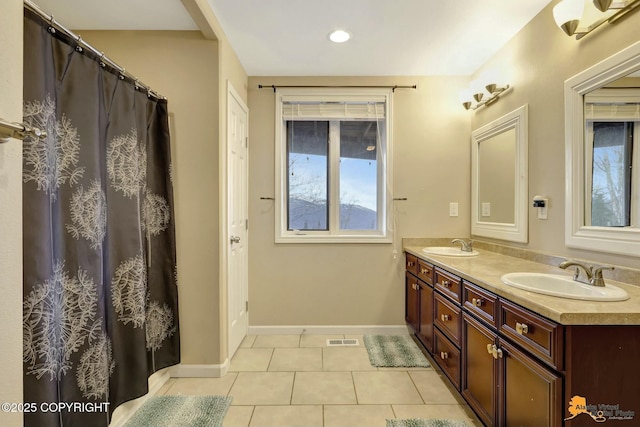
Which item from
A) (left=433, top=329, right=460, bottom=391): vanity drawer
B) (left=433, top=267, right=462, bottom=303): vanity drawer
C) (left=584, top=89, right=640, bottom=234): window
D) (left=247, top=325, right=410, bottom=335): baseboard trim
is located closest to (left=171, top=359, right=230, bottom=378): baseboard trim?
(left=247, top=325, right=410, bottom=335): baseboard trim

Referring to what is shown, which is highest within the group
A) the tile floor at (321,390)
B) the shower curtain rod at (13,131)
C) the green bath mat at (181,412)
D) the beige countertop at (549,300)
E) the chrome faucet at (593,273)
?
the shower curtain rod at (13,131)

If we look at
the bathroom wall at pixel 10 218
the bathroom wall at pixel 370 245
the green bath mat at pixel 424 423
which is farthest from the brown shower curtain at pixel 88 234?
the green bath mat at pixel 424 423

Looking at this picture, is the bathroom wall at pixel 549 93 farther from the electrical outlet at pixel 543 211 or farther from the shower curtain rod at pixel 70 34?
the shower curtain rod at pixel 70 34

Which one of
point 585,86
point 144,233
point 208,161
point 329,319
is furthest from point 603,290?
point 144,233

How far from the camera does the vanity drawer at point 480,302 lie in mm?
1418

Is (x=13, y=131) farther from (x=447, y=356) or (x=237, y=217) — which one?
(x=447, y=356)

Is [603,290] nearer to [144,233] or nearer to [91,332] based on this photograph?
[91,332]

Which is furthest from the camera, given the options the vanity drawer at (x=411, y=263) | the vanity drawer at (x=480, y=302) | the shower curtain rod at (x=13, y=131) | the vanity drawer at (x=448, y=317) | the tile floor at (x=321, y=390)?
the vanity drawer at (x=411, y=263)

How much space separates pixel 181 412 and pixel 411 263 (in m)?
2.01

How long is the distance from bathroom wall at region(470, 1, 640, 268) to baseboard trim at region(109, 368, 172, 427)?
2.64 m

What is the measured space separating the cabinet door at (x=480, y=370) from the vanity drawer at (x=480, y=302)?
0.18 ft

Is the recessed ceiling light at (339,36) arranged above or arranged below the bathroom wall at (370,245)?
above

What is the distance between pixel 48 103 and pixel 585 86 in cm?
250

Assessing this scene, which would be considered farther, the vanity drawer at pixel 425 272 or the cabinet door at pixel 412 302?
the cabinet door at pixel 412 302
